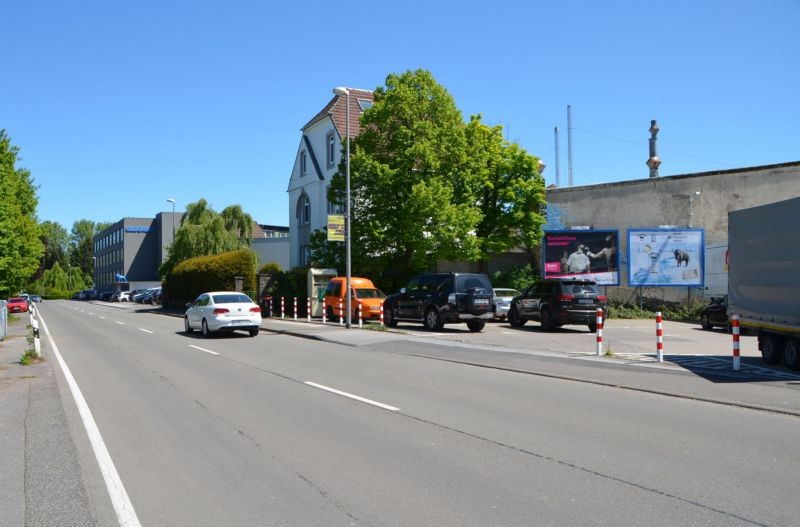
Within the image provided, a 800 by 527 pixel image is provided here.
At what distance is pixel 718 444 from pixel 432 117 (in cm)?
2724

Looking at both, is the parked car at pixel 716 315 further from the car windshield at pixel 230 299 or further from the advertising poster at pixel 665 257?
the car windshield at pixel 230 299

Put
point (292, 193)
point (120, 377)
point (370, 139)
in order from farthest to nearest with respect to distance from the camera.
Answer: point (292, 193) < point (370, 139) < point (120, 377)

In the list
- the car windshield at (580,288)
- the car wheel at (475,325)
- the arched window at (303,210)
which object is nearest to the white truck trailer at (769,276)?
the car windshield at (580,288)

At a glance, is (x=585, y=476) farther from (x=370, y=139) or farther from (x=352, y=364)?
(x=370, y=139)

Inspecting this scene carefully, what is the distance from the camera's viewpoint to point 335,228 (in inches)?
988

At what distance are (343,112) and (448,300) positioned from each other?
2475cm

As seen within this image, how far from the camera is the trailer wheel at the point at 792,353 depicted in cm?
1298

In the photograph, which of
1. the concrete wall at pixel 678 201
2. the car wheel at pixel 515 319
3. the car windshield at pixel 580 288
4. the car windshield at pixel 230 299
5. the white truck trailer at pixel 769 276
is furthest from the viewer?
the concrete wall at pixel 678 201

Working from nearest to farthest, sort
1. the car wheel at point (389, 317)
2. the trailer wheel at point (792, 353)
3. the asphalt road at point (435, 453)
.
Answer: the asphalt road at point (435, 453) < the trailer wheel at point (792, 353) < the car wheel at point (389, 317)

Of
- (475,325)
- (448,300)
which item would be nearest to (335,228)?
(448,300)

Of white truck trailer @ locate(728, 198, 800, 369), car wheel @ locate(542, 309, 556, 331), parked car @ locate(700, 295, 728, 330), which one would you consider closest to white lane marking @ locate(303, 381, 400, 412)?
white truck trailer @ locate(728, 198, 800, 369)

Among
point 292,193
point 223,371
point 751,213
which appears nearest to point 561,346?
point 751,213

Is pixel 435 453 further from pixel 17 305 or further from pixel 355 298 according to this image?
pixel 17 305

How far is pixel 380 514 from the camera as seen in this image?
4.83 m
